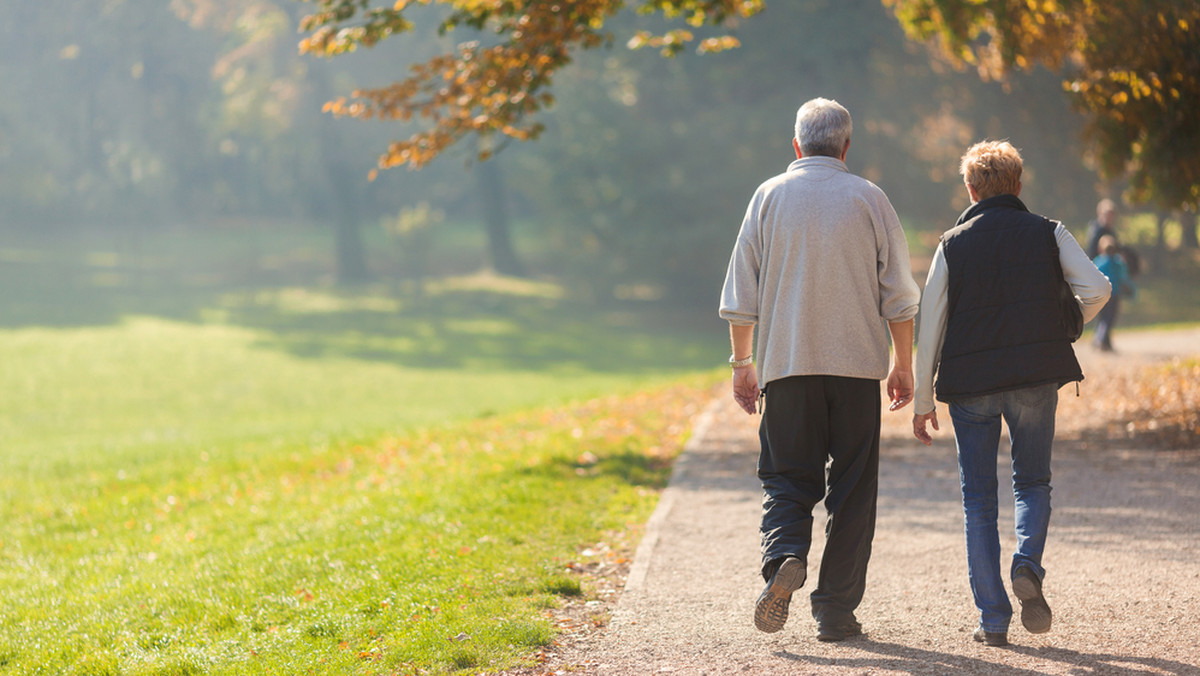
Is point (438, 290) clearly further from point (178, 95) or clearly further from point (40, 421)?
point (40, 421)

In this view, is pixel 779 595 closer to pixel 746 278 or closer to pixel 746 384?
pixel 746 384

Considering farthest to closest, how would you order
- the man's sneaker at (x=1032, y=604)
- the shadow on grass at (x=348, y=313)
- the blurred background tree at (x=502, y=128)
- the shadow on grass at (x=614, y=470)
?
1. the shadow on grass at (x=348, y=313)
2. the blurred background tree at (x=502, y=128)
3. the shadow on grass at (x=614, y=470)
4. the man's sneaker at (x=1032, y=604)

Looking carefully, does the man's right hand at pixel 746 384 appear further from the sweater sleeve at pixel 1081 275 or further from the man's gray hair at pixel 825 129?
the sweater sleeve at pixel 1081 275

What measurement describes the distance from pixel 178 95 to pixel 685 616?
2146 inches

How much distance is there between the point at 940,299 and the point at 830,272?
48cm

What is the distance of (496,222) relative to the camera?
4744 cm

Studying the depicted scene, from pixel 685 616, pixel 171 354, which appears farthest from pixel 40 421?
pixel 685 616

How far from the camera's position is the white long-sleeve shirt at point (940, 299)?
413 centimetres

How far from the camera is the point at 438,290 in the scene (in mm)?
43719

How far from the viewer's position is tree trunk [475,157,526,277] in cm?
4694

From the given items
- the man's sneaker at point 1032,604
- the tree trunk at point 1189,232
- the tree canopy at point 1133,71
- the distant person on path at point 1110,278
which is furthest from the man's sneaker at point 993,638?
the tree trunk at point 1189,232

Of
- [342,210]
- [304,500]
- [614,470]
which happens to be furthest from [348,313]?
[614,470]

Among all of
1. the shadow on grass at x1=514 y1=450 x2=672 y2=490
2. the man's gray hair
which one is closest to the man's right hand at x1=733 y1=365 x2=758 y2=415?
the man's gray hair

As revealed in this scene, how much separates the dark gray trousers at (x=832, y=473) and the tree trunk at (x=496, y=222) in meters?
43.2
